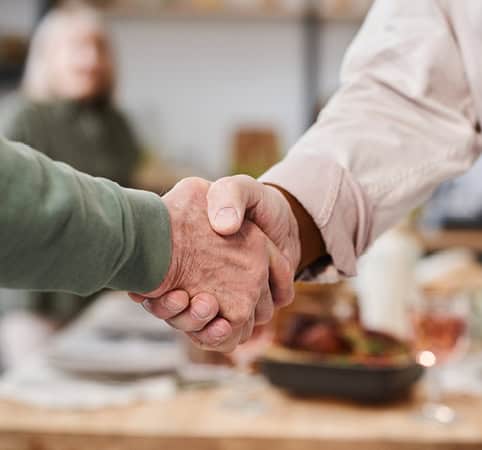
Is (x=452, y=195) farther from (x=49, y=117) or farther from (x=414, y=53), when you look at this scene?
(x=414, y=53)

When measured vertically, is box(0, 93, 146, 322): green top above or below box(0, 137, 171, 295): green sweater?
below

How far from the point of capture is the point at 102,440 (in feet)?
4.15

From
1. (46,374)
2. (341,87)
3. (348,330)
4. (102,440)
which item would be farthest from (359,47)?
(46,374)

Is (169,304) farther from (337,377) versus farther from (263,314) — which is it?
(337,377)

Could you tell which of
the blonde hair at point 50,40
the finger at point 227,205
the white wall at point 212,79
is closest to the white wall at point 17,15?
the white wall at point 212,79

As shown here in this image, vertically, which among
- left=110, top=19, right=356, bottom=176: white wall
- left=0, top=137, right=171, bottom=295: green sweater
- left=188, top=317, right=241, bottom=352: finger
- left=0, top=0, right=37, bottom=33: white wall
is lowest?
left=110, top=19, right=356, bottom=176: white wall

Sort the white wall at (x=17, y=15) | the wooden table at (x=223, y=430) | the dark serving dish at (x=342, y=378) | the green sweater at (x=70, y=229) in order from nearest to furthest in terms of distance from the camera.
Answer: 1. the green sweater at (x=70, y=229)
2. the wooden table at (x=223, y=430)
3. the dark serving dish at (x=342, y=378)
4. the white wall at (x=17, y=15)

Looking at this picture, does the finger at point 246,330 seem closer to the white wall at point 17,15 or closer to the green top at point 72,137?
the green top at point 72,137

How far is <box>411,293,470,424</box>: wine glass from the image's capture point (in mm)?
1423

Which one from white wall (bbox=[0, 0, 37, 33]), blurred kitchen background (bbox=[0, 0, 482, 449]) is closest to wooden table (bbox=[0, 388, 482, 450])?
blurred kitchen background (bbox=[0, 0, 482, 449])

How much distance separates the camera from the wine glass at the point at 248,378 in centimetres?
139

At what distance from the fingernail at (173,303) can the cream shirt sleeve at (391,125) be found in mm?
261

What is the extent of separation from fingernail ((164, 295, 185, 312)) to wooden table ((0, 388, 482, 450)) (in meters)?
0.36

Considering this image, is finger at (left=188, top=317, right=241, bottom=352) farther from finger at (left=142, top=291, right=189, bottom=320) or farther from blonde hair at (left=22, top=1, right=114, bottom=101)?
blonde hair at (left=22, top=1, right=114, bottom=101)
